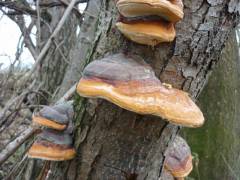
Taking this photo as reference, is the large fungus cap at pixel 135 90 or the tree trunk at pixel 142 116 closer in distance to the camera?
the large fungus cap at pixel 135 90

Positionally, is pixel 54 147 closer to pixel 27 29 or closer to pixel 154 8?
pixel 154 8

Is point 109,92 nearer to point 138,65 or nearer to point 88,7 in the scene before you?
point 138,65

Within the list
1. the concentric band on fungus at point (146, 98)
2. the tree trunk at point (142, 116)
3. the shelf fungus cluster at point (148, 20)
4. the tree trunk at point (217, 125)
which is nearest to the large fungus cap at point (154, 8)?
the shelf fungus cluster at point (148, 20)

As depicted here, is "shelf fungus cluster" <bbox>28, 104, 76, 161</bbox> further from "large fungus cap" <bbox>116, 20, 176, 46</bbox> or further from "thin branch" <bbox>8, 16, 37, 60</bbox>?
"thin branch" <bbox>8, 16, 37, 60</bbox>

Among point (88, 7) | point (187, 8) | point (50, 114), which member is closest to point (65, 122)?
point (50, 114)

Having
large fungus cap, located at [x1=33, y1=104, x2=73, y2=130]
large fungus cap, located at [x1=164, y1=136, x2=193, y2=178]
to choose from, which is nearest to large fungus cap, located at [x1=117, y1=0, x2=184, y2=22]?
large fungus cap, located at [x1=33, y1=104, x2=73, y2=130]

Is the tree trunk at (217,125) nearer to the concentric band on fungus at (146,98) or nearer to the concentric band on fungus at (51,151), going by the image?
the concentric band on fungus at (51,151)

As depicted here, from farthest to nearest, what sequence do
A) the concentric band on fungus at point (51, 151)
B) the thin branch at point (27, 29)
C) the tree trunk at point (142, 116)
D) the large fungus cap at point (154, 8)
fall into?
the thin branch at point (27, 29), the concentric band on fungus at point (51, 151), the tree trunk at point (142, 116), the large fungus cap at point (154, 8)

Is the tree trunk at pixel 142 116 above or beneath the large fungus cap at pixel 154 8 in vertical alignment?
beneath
